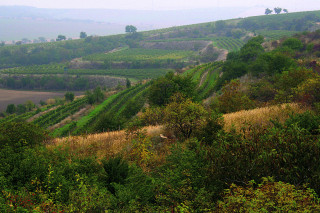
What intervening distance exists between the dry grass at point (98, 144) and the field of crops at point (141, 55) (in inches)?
4520

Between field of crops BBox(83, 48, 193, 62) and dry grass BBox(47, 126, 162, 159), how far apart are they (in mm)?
114803

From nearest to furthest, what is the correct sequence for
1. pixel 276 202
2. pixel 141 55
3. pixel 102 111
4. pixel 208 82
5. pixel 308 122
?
1. pixel 276 202
2. pixel 308 122
3. pixel 102 111
4. pixel 208 82
5. pixel 141 55

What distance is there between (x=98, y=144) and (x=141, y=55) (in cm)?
13689

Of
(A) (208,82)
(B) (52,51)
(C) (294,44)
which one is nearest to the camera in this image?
(C) (294,44)

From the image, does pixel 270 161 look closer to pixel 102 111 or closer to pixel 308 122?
pixel 308 122

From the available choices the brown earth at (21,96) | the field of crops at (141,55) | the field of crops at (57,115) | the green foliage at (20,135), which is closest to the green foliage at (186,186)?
the green foliage at (20,135)

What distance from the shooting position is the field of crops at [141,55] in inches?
5423

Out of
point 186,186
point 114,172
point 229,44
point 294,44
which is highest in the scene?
point 229,44

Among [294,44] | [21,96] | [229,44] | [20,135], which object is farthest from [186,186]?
[229,44]

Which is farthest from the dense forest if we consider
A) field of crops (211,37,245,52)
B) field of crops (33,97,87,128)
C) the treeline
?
the treeline

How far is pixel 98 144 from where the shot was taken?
696 inches

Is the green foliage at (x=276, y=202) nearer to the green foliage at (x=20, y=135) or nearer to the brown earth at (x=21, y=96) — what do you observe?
the green foliage at (x=20, y=135)

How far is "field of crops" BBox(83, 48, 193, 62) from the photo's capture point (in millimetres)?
137750

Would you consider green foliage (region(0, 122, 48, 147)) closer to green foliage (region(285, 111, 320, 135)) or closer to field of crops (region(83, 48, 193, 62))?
green foliage (region(285, 111, 320, 135))
